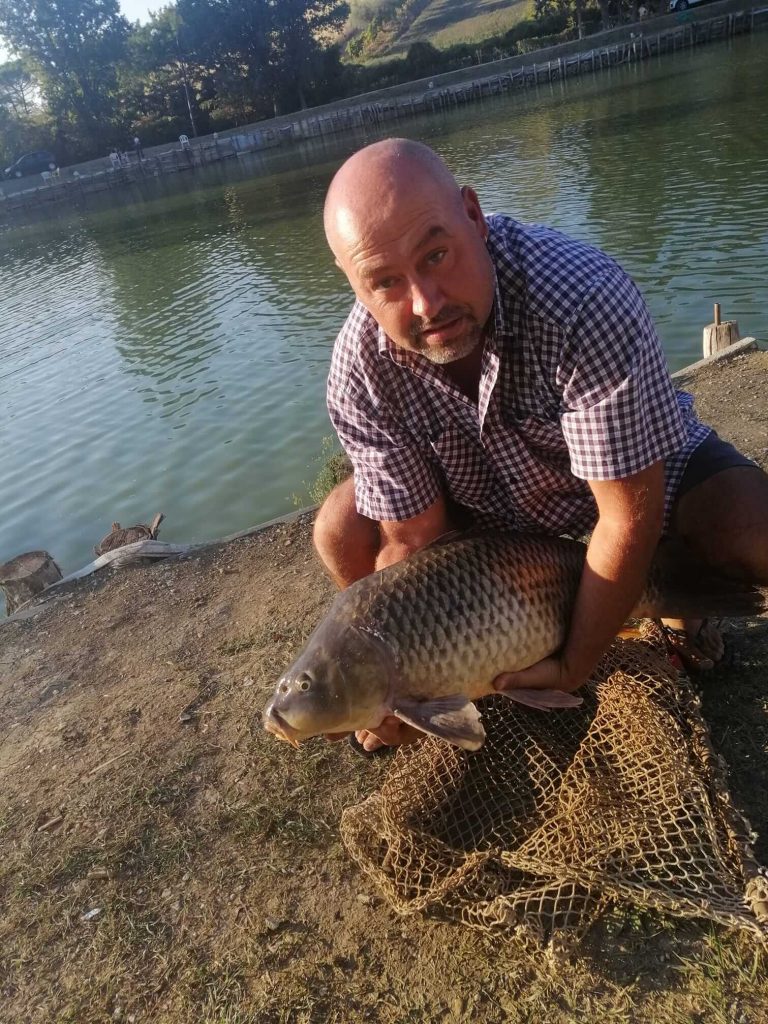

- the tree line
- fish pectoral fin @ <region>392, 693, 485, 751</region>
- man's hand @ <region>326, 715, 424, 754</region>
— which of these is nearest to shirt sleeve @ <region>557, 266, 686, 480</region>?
fish pectoral fin @ <region>392, 693, 485, 751</region>

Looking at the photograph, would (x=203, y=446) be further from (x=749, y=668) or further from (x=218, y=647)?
(x=749, y=668)

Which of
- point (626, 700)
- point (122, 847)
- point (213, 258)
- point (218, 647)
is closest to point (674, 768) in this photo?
point (626, 700)

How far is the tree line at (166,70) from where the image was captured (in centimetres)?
5691

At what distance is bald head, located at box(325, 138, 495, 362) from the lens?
2.04 m

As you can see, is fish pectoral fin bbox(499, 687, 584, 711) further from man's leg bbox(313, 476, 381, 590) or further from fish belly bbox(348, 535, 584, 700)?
man's leg bbox(313, 476, 381, 590)

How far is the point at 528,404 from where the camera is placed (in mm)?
2324

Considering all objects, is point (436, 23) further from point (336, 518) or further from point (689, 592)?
point (689, 592)

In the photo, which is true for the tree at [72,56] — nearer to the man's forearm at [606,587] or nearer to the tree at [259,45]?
the tree at [259,45]

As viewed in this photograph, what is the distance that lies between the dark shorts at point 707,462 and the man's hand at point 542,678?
734 millimetres

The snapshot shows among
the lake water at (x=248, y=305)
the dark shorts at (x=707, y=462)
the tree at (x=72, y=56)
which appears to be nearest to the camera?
the dark shorts at (x=707, y=462)

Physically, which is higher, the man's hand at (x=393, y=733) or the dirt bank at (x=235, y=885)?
the man's hand at (x=393, y=733)

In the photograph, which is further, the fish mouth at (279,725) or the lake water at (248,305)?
the lake water at (248,305)

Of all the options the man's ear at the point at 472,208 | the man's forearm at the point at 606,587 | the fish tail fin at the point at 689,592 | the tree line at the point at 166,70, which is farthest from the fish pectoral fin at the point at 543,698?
the tree line at the point at 166,70

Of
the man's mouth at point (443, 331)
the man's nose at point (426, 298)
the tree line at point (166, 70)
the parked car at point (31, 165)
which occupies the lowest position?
the man's mouth at point (443, 331)
